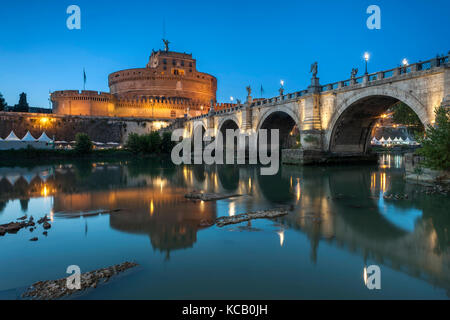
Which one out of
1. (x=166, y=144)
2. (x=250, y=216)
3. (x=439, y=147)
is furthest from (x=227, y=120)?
Answer: (x=250, y=216)

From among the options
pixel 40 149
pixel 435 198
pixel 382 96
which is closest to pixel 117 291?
pixel 435 198

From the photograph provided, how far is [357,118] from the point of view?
23453 millimetres

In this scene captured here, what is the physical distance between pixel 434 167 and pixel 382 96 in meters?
8.13

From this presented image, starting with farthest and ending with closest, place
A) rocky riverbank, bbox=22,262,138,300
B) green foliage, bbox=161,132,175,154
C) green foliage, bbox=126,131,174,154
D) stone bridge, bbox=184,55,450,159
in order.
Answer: green foliage, bbox=161,132,175,154 → green foliage, bbox=126,131,174,154 → stone bridge, bbox=184,55,450,159 → rocky riverbank, bbox=22,262,138,300

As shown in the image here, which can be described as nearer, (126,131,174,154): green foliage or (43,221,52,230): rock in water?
(43,221,52,230): rock in water

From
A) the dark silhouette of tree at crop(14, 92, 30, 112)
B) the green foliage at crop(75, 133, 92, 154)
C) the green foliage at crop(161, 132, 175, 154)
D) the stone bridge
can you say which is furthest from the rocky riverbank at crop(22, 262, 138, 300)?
the dark silhouette of tree at crop(14, 92, 30, 112)

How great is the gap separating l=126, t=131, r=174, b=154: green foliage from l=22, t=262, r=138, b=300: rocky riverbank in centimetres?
3704

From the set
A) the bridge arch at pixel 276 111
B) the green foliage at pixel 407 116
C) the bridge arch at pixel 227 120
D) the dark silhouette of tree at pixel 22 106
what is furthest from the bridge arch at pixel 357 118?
the dark silhouette of tree at pixel 22 106

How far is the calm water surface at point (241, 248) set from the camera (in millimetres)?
4445

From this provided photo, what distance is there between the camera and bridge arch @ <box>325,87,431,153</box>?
784 inches

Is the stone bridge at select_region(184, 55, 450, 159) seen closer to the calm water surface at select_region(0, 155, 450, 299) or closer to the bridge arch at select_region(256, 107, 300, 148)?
the bridge arch at select_region(256, 107, 300, 148)

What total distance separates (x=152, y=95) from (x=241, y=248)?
70.6 m

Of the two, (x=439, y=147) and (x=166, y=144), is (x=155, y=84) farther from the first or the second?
(x=439, y=147)

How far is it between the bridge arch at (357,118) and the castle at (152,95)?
142 ft
